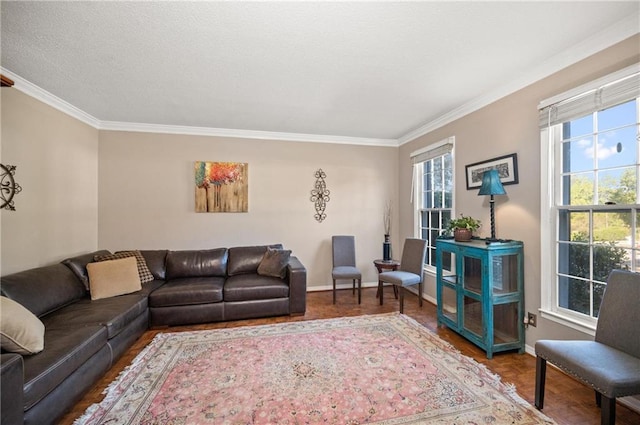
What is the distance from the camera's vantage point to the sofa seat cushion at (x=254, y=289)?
10.7 feet

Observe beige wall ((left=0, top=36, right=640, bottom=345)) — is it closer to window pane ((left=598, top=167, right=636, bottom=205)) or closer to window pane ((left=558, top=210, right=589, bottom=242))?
window pane ((left=558, top=210, right=589, bottom=242))

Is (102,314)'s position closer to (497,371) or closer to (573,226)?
(497,371)

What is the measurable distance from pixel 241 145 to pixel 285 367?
3.28 meters

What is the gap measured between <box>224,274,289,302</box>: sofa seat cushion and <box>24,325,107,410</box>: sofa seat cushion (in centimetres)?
129

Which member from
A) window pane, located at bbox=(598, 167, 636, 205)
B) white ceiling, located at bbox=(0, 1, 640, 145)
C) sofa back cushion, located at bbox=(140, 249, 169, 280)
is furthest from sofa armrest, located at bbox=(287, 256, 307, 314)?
window pane, located at bbox=(598, 167, 636, 205)

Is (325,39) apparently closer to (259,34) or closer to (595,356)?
(259,34)

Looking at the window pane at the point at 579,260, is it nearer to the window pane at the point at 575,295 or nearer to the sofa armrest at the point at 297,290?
the window pane at the point at 575,295

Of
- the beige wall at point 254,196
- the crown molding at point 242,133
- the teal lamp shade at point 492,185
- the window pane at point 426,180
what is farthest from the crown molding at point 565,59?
the beige wall at point 254,196

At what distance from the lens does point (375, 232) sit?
4.82 metres

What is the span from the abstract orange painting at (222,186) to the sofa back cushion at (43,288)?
1737mm

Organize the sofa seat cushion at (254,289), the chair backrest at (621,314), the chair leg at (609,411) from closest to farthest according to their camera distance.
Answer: the chair leg at (609,411)
the chair backrest at (621,314)
the sofa seat cushion at (254,289)

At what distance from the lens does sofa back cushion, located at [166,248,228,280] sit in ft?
Answer: 11.9

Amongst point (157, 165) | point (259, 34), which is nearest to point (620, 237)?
point (259, 34)

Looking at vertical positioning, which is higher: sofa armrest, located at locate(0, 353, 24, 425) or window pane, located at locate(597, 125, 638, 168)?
window pane, located at locate(597, 125, 638, 168)
